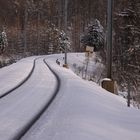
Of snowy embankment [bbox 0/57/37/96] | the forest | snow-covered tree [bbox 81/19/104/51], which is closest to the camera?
snowy embankment [bbox 0/57/37/96]

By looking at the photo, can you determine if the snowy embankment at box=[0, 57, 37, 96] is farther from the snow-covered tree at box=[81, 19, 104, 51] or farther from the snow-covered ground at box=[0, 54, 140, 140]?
the snow-covered tree at box=[81, 19, 104, 51]

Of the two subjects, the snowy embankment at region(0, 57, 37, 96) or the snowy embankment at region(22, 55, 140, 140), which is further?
the snowy embankment at region(0, 57, 37, 96)

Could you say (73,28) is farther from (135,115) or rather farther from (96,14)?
(135,115)

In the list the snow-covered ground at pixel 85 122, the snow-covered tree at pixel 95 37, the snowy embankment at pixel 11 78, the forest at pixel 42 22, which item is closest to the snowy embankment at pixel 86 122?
the snow-covered ground at pixel 85 122

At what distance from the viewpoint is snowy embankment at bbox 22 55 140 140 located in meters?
9.94

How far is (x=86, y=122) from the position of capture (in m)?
11.4

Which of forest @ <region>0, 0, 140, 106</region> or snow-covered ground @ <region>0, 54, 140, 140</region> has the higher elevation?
forest @ <region>0, 0, 140, 106</region>

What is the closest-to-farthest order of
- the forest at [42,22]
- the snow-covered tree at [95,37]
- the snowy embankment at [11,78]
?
the snowy embankment at [11,78], the snow-covered tree at [95,37], the forest at [42,22]

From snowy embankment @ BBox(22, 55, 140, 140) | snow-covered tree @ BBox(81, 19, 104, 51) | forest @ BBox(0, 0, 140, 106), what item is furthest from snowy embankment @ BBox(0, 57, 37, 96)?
snow-covered tree @ BBox(81, 19, 104, 51)

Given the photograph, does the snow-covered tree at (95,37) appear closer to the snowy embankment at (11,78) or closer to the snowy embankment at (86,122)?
the snowy embankment at (11,78)

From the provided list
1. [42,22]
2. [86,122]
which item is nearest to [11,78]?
[86,122]

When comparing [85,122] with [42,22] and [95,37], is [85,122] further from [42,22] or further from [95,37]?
[42,22]

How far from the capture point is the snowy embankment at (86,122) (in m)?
9.94

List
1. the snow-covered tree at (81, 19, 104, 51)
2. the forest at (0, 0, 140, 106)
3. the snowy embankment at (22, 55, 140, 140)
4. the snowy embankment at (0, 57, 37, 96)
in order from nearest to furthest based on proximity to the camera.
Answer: the snowy embankment at (22, 55, 140, 140) → the snowy embankment at (0, 57, 37, 96) → the snow-covered tree at (81, 19, 104, 51) → the forest at (0, 0, 140, 106)
